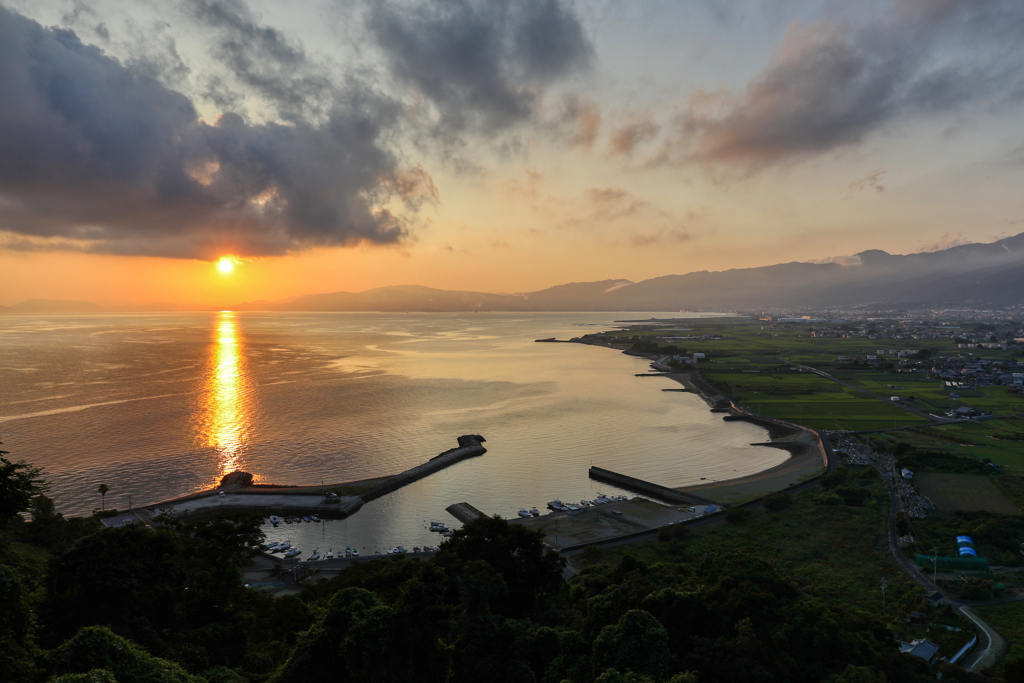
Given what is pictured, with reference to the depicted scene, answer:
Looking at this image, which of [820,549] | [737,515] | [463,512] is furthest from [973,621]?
[463,512]

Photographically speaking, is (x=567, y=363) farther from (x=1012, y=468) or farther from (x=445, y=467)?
(x=1012, y=468)

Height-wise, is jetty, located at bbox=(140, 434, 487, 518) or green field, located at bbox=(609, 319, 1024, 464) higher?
green field, located at bbox=(609, 319, 1024, 464)

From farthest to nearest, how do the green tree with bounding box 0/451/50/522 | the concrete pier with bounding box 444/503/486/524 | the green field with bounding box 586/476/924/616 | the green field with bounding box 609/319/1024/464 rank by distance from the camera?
the green field with bounding box 609/319/1024/464 → the concrete pier with bounding box 444/503/486/524 → the green field with bounding box 586/476/924/616 → the green tree with bounding box 0/451/50/522

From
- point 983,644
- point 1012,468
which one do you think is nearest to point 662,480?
point 983,644

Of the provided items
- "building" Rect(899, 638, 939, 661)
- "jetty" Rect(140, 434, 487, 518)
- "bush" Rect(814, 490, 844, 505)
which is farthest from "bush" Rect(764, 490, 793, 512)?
"jetty" Rect(140, 434, 487, 518)

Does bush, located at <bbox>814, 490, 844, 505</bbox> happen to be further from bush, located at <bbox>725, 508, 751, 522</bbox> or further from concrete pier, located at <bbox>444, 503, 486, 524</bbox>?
concrete pier, located at <bbox>444, 503, 486, 524</bbox>

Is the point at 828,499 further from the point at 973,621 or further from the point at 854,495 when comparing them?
the point at 973,621
